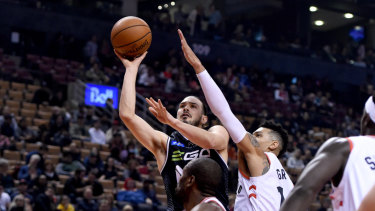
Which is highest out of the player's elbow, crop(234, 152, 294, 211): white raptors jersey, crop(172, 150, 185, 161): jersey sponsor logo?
the player's elbow

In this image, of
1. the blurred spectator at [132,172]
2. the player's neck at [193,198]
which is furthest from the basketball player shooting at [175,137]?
the blurred spectator at [132,172]

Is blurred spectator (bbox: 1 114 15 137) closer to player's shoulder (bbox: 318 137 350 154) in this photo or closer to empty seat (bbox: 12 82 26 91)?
empty seat (bbox: 12 82 26 91)

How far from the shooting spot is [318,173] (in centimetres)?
268

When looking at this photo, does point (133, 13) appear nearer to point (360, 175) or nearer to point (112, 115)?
point (112, 115)

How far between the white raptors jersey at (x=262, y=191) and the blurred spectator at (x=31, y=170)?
23.7 ft

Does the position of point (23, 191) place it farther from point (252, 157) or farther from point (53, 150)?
point (252, 157)

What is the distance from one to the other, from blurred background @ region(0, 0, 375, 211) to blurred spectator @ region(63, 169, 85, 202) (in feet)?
0.06

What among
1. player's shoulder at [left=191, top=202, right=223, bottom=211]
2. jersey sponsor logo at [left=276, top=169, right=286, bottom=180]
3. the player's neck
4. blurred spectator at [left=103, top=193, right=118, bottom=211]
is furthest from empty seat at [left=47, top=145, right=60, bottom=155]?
player's shoulder at [left=191, top=202, right=223, bottom=211]

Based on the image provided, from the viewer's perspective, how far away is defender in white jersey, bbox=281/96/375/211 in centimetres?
266

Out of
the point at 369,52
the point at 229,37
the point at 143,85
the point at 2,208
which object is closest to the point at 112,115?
the point at 143,85

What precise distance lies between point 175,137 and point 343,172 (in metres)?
2.23

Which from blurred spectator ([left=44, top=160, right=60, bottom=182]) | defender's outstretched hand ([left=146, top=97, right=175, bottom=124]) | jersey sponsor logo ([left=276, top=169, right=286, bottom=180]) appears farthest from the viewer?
blurred spectator ([left=44, top=160, right=60, bottom=182])

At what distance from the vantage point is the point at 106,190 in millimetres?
11852

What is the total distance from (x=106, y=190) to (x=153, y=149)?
287 inches
